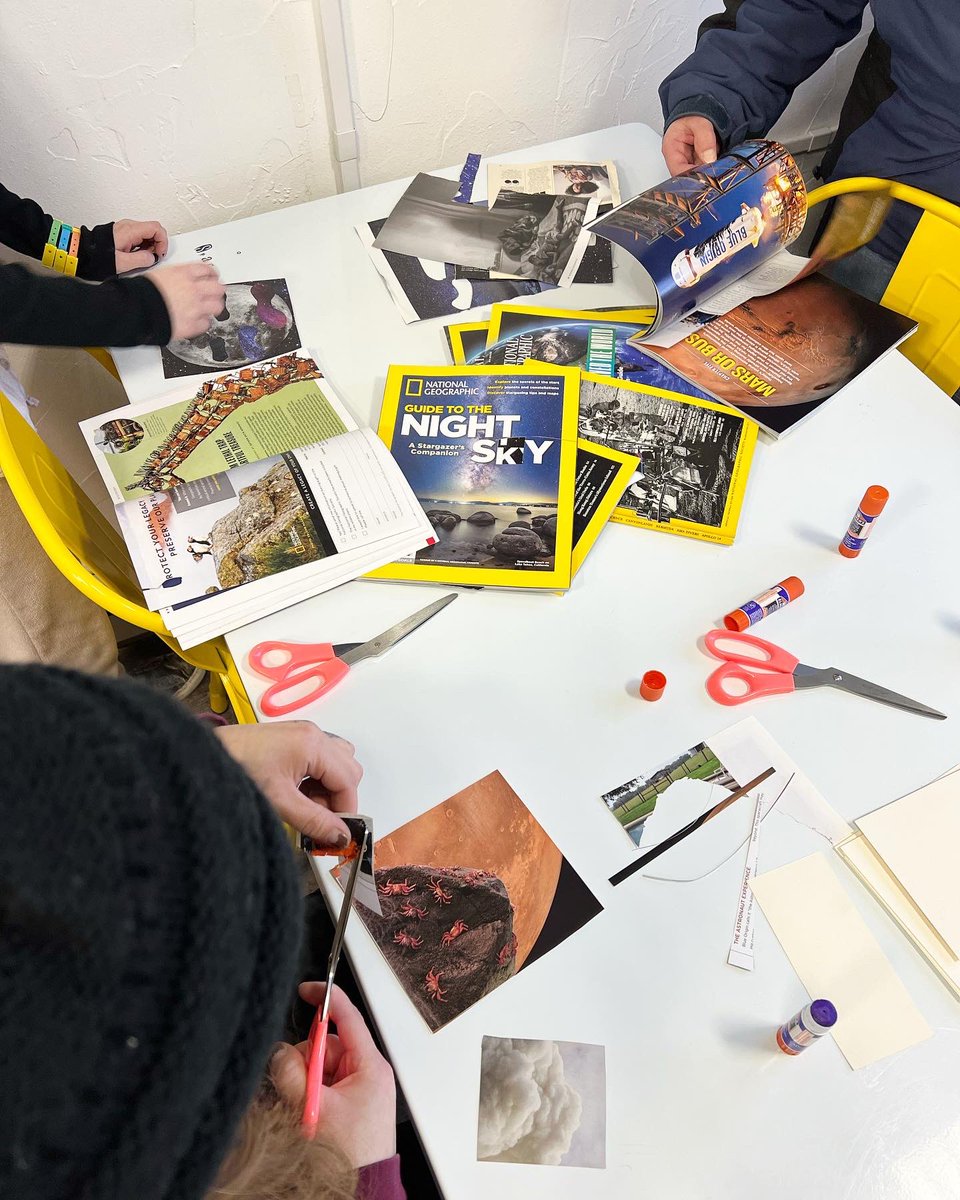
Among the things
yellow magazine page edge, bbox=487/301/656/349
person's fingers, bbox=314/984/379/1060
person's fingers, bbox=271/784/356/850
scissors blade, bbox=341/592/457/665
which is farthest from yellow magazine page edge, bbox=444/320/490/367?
person's fingers, bbox=314/984/379/1060

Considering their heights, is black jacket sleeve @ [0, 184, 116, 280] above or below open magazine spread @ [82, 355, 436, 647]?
above

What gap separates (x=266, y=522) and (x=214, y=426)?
0.16 m

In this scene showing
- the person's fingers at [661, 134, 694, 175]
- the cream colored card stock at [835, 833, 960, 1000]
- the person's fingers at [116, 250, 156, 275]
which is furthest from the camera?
the person's fingers at [661, 134, 694, 175]

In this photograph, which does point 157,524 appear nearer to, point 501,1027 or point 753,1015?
point 501,1027

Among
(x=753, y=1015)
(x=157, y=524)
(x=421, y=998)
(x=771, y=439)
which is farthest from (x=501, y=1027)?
(x=771, y=439)

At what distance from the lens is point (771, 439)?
0.94 metres

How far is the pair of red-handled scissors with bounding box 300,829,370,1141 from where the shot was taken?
52 cm

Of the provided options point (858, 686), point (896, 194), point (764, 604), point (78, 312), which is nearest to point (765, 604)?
point (764, 604)

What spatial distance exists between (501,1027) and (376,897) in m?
0.13

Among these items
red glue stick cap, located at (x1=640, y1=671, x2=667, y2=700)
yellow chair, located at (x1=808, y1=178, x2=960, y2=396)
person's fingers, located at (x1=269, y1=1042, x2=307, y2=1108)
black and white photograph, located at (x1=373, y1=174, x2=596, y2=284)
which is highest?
yellow chair, located at (x1=808, y1=178, x2=960, y2=396)

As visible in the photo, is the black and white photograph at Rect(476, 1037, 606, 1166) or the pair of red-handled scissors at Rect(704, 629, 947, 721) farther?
the pair of red-handled scissors at Rect(704, 629, 947, 721)

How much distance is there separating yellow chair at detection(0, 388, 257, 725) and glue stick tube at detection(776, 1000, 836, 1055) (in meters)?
0.52

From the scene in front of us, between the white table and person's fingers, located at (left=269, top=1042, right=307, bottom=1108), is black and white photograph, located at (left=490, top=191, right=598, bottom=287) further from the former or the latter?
person's fingers, located at (left=269, top=1042, right=307, bottom=1108)

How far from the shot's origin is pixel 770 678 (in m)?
0.76
